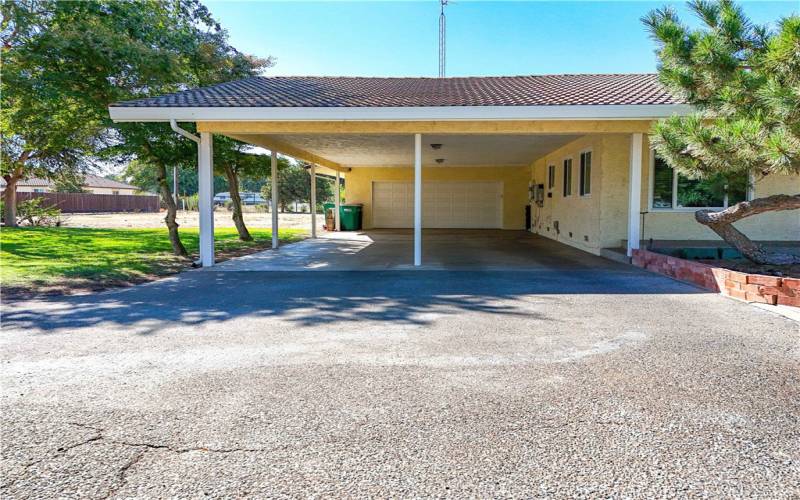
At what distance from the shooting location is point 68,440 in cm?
286

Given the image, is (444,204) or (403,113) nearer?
(403,113)

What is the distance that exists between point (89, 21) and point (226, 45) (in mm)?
5021

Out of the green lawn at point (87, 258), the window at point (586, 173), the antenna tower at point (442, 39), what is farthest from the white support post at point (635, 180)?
the antenna tower at point (442, 39)

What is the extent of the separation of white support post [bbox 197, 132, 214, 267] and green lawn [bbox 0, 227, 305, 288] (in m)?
0.66

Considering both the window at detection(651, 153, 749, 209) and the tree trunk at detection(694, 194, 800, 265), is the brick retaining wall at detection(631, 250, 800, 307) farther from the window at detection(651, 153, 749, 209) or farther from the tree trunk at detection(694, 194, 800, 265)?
the window at detection(651, 153, 749, 209)

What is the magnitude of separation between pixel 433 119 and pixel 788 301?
583cm

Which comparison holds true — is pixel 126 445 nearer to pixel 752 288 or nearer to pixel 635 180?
pixel 752 288

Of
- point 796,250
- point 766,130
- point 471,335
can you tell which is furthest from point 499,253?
point 471,335

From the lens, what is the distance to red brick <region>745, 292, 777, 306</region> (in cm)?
629

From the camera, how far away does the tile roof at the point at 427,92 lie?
953 cm

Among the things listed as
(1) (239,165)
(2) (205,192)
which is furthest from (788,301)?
(1) (239,165)

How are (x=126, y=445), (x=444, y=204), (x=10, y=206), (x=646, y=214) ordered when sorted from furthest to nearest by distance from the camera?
(x=10, y=206) → (x=444, y=204) → (x=646, y=214) → (x=126, y=445)

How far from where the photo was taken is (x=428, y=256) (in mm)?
11680

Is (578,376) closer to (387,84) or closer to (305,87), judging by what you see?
(305,87)
